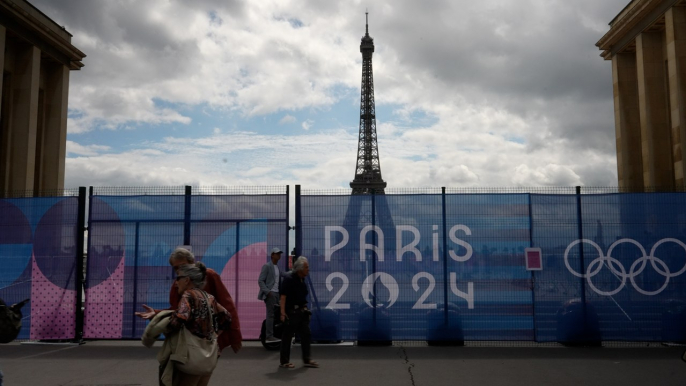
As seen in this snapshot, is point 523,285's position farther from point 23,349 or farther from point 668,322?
point 23,349

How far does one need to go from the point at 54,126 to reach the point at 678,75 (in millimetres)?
26142

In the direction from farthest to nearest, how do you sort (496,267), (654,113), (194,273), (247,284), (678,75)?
(654,113) < (678,75) < (247,284) < (496,267) < (194,273)

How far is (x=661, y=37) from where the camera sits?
74.1 feet

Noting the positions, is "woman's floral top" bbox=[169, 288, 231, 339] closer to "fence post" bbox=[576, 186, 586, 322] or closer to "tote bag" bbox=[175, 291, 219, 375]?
"tote bag" bbox=[175, 291, 219, 375]

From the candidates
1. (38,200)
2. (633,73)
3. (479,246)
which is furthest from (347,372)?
(633,73)

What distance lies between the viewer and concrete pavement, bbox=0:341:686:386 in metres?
7.44

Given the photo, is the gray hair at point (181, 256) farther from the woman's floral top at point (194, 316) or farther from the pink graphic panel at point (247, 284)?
the pink graphic panel at point (247, 284)

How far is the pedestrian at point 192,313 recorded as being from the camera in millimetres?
4438

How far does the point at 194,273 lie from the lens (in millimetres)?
4676

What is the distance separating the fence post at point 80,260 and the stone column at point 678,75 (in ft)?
61.9

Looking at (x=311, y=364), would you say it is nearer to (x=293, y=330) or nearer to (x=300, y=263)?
(x=293, y=330)

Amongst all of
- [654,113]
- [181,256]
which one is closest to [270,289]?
[181,256]

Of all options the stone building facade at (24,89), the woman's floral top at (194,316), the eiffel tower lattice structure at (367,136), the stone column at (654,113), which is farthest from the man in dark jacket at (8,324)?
the eiffel tower lattice structure at (367,136)

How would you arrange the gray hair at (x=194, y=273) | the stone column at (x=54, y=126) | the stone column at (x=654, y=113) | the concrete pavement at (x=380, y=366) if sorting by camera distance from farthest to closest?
the stone column at (x=54, y=126), the stone column at (x=654, y=113), the concrete pavement at (x=380, y=366), the gray hair at (x=194, y=273)
